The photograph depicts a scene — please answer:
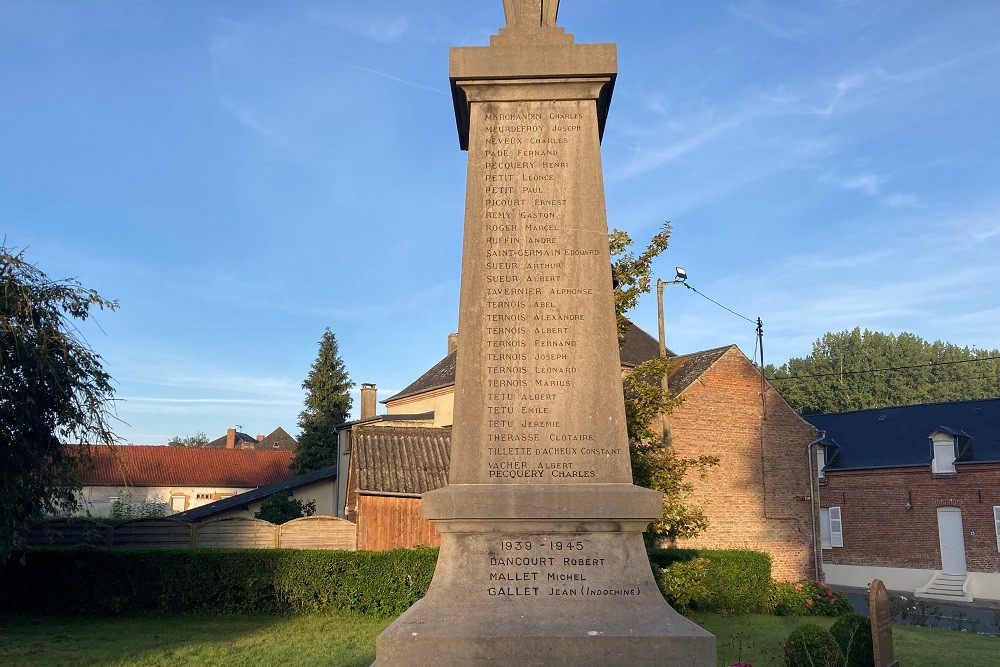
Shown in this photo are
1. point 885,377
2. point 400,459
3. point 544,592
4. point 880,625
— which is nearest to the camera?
point 544,592

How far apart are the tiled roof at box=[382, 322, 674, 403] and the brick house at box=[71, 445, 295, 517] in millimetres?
18381

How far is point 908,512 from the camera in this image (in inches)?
1373

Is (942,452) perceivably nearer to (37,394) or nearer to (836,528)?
(836,528)

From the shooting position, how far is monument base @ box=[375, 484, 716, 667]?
5383 mm

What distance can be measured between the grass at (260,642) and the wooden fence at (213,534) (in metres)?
2.59

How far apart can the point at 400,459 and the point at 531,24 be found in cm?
1831

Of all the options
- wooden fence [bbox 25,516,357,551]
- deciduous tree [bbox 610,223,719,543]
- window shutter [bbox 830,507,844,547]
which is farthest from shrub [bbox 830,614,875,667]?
window shutter [bbox 830,507,844,547]

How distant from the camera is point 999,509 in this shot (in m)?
31.5

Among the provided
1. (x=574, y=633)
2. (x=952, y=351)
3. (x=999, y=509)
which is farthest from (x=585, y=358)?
(x=952, y=351)

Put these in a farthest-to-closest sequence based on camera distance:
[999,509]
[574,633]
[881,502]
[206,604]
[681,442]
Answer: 1. [881,502]
2. [999,509]
3. [681,442]
4. [206,604]
5. [574,633]

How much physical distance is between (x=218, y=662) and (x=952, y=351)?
78.4 m

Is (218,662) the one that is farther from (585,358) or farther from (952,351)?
(952,351)

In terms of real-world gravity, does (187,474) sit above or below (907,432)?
below

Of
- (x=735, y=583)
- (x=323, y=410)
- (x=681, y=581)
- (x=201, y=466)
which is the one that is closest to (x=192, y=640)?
(x=681, y=581)
